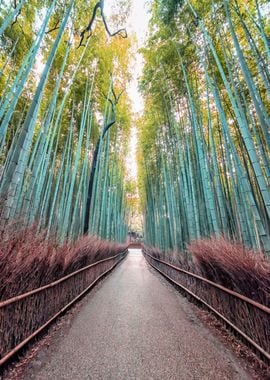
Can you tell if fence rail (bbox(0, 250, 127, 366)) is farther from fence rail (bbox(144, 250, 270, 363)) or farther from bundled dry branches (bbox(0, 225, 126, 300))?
fence rail (bbox(144, 250, 270, 363))

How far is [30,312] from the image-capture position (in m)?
1.68

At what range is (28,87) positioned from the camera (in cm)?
577

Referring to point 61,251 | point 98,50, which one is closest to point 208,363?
point 61,251

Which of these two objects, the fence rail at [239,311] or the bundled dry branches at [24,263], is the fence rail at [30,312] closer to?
the bundled dry branches at [24,263]

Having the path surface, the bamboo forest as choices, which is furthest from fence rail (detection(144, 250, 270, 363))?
the path surface

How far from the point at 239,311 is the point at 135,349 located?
1031 mm

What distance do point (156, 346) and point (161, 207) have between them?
6.77 m

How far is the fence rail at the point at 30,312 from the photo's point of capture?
1.33m

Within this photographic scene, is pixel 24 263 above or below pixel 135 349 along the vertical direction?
above

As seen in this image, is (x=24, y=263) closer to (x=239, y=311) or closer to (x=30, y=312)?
(x=30, y=312)

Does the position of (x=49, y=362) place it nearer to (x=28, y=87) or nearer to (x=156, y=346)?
(x=156, y=346)

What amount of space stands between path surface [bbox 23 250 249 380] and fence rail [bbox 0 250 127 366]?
0.65 ft

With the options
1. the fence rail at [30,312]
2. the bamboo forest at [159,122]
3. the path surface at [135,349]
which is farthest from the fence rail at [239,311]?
the fence rail at [30,312]

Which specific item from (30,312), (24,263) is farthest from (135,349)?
(24,263)
